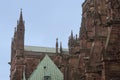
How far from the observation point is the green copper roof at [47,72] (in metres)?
55.0

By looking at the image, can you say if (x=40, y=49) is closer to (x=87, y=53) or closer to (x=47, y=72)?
(x=47, y=72)

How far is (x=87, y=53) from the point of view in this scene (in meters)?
44.6

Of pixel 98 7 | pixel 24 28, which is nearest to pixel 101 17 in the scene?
pixel 98 7

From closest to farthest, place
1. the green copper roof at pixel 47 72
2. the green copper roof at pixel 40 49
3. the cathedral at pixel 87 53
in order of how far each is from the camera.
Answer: the cathedral at pixel 87 53 → the green copper roof at pixel 47 72 → the green copper roof at pixel 40 49

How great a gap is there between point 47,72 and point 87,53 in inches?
483

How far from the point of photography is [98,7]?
45406mm

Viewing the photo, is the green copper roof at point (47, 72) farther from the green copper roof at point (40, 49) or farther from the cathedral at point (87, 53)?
the green copper roof at point (40, 49)

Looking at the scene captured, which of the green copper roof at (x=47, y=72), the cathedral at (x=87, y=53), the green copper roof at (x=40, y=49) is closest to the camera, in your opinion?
the cathedral at (x=87, y=53)

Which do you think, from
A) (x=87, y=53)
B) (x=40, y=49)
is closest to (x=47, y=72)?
(x=87, y=53)

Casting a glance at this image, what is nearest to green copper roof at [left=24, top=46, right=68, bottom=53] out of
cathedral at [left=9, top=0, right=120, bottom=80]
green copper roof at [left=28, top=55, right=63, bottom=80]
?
cathedral at [left=9, top=0, right=120, bottom=80]

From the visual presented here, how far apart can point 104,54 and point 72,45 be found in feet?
72.5

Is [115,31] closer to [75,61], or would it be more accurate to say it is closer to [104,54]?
[104,54]

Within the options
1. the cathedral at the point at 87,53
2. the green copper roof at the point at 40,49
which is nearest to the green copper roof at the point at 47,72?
the cathedral at the point at 87,53

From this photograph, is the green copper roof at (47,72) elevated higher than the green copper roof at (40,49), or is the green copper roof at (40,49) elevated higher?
the green copper roof at (40,49)
